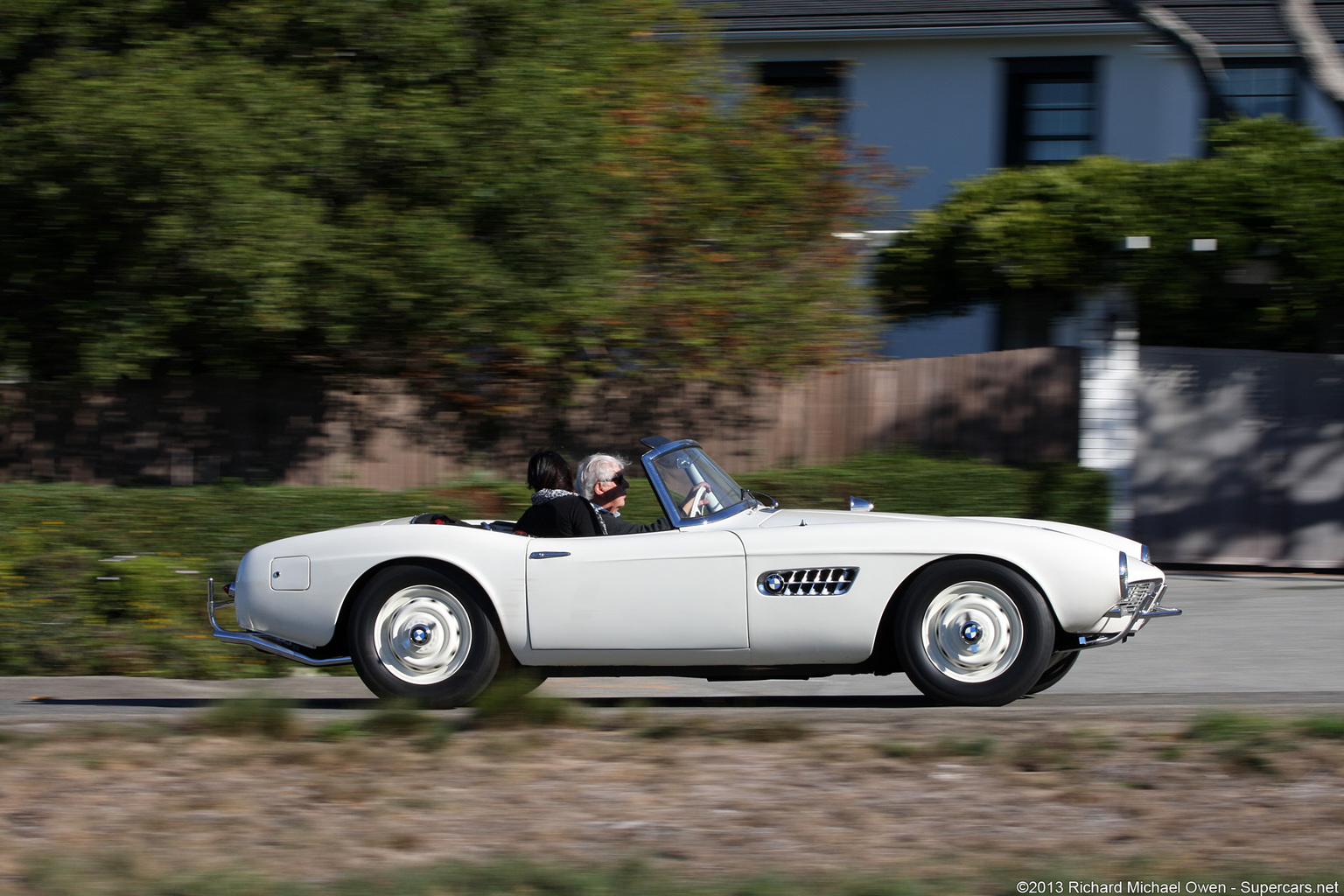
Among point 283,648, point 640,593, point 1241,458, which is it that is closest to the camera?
point 640,593

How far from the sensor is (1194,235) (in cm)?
1188

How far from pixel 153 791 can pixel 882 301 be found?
33.0ft

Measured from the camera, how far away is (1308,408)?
1208 cm

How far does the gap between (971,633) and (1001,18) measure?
41.2 feet

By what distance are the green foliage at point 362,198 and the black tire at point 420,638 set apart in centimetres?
385

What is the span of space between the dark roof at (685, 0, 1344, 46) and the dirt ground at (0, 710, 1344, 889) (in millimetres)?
Result: 12654

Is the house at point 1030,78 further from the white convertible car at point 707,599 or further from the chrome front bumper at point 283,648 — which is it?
the chrome front bumper at point 283,648

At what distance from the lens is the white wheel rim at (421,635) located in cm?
649

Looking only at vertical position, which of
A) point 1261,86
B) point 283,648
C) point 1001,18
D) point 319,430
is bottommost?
point 283,648

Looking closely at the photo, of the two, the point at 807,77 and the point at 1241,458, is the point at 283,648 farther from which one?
the point at 807,77

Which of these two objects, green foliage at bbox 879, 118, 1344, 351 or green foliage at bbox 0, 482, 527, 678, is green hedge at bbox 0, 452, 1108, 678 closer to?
green foliage at bbox 0, 482, 527, 678

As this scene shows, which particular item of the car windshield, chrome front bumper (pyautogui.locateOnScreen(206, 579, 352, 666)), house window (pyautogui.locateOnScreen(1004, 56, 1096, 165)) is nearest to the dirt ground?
chrome front bumper (pyautogui.locateOnScreen(206, 579, 352, 666))

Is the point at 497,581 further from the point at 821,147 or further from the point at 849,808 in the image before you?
the point at 821,147

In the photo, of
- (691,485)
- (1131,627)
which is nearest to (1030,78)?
(691,485)
